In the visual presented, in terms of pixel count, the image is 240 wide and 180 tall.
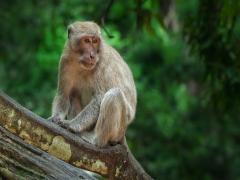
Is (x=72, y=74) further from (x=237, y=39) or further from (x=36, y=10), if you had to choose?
(x=36, y=10)

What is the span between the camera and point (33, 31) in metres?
20.1

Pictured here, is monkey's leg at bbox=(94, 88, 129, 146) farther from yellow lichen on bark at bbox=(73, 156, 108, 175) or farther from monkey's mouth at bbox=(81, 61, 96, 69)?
yellow lichen on bark at bbox=(73, 156, 108, 175)

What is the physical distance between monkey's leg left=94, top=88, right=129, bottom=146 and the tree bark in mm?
1183

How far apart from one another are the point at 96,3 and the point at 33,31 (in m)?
2.75

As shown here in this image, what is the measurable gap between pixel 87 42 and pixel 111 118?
1131 mm

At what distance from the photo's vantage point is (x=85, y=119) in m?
9.66

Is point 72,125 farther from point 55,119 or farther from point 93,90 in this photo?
point 93,90

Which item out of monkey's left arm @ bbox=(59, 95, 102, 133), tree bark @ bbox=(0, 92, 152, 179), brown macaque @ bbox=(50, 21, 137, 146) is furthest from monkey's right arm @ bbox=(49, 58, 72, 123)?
tree bark @ bbox=(0, 92, 152, 179)

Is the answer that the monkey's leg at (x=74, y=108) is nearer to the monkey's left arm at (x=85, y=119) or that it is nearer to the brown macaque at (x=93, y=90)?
the brown macaque at (x=93, y=90)

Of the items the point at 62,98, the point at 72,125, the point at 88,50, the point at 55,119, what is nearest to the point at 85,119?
the point at 72,125

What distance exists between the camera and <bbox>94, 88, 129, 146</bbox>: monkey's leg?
9391 mm

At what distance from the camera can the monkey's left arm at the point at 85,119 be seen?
31.6 ft

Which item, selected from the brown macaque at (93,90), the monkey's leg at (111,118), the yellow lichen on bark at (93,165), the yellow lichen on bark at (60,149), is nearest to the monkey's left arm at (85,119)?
the brown macaque at (93,90)

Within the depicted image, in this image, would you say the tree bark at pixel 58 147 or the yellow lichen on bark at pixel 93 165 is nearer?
the tree bark at pixel 58 147
